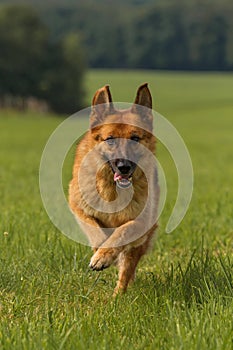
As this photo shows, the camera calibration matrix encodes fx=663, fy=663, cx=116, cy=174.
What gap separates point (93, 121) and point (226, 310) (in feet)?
6.03

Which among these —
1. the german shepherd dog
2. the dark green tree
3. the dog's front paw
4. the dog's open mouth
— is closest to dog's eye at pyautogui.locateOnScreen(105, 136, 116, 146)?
the german shepherd dog

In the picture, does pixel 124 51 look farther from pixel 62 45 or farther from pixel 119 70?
pixel 62 45

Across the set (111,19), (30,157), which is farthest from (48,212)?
(111,19)

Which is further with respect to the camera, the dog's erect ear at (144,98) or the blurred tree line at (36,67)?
the blurred tree line at (36,67)

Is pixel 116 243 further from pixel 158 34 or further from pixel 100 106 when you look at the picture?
pixel 158 34

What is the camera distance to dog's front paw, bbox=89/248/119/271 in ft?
16.1

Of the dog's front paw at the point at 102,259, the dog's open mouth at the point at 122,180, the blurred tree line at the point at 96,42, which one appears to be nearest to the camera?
the dog's front paw at the point at 102,259

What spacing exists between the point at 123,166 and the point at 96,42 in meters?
99.8

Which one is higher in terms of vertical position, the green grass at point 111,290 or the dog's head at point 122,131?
the dog's head at point 122,131

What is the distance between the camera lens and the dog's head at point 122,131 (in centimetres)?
494

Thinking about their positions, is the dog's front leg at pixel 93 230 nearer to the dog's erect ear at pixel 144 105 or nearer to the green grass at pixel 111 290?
the green grass at pixel 111 290

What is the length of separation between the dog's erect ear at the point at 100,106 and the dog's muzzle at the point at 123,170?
0.36 meters

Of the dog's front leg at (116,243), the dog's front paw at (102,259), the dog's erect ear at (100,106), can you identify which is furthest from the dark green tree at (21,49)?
the dog's front paw at (102,259)

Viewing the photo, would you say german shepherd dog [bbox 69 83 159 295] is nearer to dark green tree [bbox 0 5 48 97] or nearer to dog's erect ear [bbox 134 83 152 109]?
dog's erect ear [bbox 134 83 152 109]
